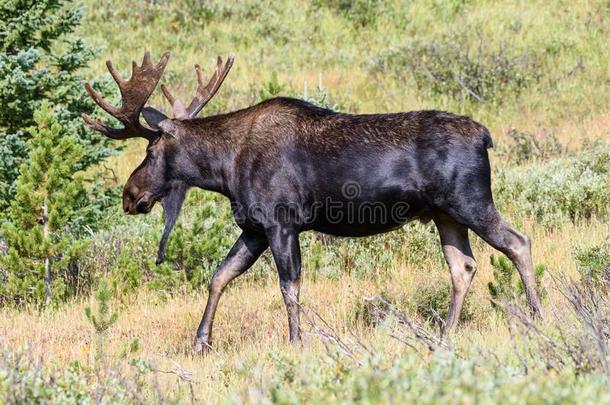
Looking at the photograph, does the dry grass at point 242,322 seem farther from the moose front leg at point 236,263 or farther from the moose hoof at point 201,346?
the moose front leg at point 236,263

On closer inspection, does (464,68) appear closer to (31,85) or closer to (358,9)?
(358,9)

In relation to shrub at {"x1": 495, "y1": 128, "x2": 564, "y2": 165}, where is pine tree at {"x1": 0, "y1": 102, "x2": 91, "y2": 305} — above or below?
above

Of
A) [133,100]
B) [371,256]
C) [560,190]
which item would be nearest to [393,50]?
[560,190]

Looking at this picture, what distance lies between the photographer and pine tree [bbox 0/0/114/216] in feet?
37.6

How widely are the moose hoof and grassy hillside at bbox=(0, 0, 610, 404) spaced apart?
0.28ft

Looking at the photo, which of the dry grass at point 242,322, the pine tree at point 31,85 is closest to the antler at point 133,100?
the dry grass at point 242,322

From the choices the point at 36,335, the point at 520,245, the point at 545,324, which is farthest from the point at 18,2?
the point at 545,324

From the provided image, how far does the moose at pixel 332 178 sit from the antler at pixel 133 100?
227mm

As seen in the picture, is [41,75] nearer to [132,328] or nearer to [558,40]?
[132,328]

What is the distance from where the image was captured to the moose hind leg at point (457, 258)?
766cm

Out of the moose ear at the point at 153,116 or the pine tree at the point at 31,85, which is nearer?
the moose ear at the point at 153,116

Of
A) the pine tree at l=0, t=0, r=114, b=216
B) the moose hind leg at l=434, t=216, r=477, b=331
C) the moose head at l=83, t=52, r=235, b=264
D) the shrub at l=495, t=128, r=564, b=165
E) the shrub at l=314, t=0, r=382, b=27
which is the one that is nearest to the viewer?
the moose hind leg at l=434, t=216, r=477, b=331

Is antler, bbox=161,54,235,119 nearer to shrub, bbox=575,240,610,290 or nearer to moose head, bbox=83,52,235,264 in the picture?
moose head, bbox=83,52,235,264

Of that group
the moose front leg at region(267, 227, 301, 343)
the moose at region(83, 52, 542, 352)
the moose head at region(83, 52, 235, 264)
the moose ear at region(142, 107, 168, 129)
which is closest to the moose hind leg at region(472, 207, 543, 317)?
the moose at region(83, 52, 542, 352)
